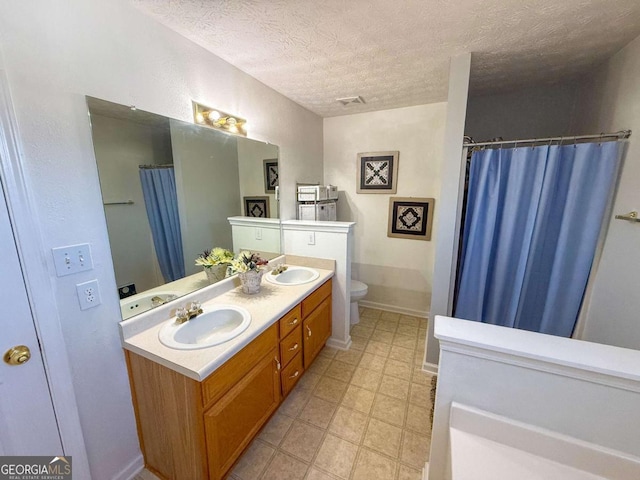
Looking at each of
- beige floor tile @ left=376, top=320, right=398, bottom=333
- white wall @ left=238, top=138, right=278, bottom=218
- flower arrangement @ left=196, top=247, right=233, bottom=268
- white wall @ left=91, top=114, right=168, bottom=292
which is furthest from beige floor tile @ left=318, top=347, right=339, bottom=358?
white wall @ left=91, top=114, right=168, bottom=292

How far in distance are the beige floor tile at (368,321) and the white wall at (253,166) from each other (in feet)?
5.37

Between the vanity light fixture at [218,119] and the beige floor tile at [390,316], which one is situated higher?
the vanity light fixture at [218,119]

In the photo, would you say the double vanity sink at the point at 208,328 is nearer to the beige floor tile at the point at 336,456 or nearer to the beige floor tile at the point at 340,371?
the beige floor tile at the point at 336,456

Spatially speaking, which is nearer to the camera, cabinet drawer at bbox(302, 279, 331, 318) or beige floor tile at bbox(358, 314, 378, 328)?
cabinet drawer at bbox(302, 279, 331, 318)

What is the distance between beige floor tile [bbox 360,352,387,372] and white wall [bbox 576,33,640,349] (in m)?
1.45

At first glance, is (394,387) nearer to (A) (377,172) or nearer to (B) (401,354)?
(B) (401,354)

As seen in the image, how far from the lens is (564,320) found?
1.81 metres

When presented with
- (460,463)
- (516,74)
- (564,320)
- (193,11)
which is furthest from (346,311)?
(516,74)

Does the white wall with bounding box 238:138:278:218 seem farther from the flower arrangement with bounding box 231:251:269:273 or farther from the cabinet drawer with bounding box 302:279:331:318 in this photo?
the cabinet drawer with bounding box 302:279:331:318

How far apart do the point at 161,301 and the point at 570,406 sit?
6.12ft

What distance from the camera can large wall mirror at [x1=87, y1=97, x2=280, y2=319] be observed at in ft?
3.91

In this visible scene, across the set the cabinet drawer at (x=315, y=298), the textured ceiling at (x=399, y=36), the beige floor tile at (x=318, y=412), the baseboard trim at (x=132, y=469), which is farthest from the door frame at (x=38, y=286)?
the cabinet drawer at (x=315, y=298)

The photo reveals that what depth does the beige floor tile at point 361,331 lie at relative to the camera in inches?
104

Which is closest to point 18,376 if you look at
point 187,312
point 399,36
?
point 187,312
